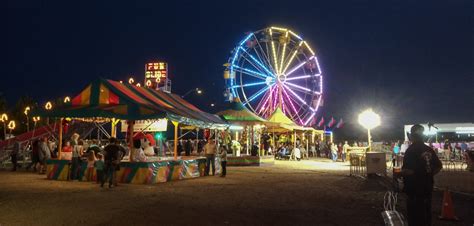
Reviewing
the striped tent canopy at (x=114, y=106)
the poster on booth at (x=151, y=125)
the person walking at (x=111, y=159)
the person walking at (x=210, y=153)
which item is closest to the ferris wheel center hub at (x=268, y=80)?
the person walking at (x=210, y=153)

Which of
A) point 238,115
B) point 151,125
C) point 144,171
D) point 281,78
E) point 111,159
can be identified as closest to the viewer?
point 111,159

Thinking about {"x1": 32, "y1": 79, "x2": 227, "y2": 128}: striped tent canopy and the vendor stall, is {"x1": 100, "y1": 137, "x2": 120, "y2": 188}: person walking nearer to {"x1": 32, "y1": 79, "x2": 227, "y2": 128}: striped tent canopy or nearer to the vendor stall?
the vendor stall

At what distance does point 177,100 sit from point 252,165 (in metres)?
7.91

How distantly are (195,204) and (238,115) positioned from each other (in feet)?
51.7

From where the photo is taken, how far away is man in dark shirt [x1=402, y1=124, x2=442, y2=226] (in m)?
4.95

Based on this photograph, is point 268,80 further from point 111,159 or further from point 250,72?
point 111,159

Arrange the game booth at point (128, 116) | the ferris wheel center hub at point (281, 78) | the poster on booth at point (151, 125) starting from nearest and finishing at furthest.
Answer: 1. the game booth at point (128, 116)
2. the poster on booth at point (151, 125)
3. the ferris wheel center hub at point (281, 78)

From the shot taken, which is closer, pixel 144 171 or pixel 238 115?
pixel 144 171

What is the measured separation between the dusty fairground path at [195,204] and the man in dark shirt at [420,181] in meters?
1.71

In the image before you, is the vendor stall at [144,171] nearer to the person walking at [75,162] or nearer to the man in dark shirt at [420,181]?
the person walking at [75,162]

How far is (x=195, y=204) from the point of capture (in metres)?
8.44

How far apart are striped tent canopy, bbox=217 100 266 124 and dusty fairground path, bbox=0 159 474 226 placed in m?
11.9

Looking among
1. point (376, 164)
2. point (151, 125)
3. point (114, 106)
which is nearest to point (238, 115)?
point (151, 125)

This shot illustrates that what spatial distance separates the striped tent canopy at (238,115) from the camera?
2386 centimetres
